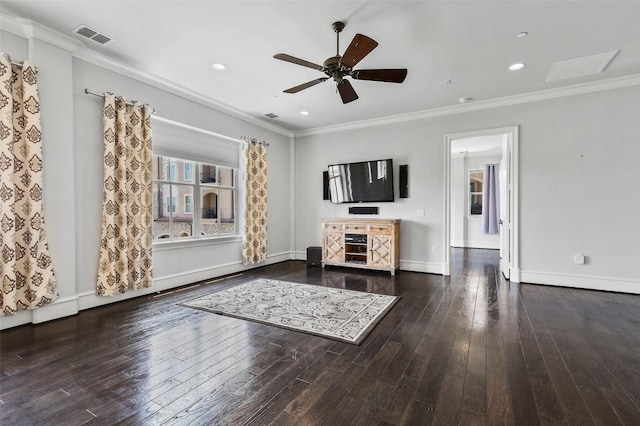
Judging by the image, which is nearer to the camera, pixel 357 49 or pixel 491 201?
pixel 357 49

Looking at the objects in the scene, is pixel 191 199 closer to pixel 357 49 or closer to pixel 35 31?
pixel 35 31

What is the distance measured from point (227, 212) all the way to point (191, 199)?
0.79 meters

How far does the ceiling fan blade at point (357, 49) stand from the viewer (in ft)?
7.70

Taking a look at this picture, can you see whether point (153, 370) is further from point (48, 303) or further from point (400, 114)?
point (400, 114)

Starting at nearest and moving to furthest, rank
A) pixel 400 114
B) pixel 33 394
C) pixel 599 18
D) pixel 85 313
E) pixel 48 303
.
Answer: pixel 33 394 < pixel 599 18 < pixel 48 303 < pixel 85 313 < pixel 400 114

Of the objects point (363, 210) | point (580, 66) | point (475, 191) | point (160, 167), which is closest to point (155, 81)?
point (160, 167)

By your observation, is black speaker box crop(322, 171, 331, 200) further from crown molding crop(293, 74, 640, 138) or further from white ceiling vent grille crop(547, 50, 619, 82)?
white ceiling vent grille crop(547, 50, 619, 82)

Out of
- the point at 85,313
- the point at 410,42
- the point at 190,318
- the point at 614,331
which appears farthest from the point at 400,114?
the point at 85,313

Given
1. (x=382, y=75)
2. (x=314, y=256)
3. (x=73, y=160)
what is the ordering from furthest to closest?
(x=314, y=256), (x=73, y=160), (x=382, y=75)

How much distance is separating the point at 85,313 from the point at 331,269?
3.75m

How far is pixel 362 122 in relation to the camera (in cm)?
595

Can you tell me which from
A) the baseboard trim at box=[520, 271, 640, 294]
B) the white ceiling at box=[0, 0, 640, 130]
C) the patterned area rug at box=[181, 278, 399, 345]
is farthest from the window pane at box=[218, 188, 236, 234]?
the baseboard trim at box=[520, 271, 640, 294]

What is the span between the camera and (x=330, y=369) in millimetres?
2148

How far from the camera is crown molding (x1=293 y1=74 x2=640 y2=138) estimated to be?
161 inches
